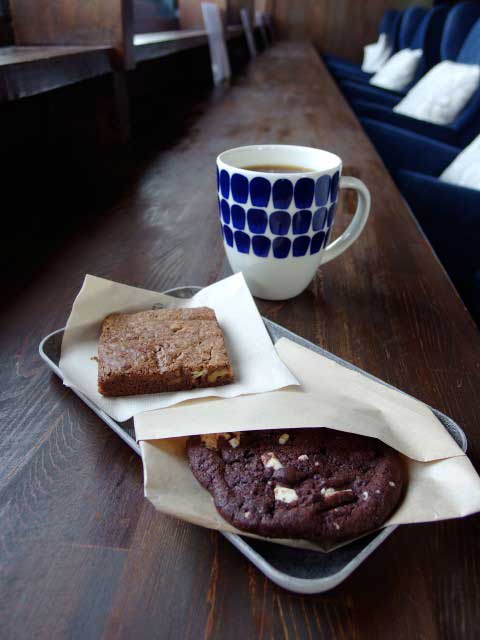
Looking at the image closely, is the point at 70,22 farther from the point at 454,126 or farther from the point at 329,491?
the point at 454,126

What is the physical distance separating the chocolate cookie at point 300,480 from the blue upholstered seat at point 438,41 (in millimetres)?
2574

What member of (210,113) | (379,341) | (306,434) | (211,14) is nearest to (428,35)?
(211,14)

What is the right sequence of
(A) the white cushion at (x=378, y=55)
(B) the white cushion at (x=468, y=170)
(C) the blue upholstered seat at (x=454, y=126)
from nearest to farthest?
(B) the white cushion at (x=468, y=170) < (C) the blue upholstered seat at (x=454, y=126) < (A) the white cushion at (x=378, y=55)

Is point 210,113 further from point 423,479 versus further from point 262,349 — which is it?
point 423,479

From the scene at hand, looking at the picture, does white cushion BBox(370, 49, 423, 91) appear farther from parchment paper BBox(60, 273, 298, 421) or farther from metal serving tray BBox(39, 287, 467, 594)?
metal serving tray BBox(39, 287, 467, 594)

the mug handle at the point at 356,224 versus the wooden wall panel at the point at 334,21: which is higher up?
the mug handle at the point at 356,224

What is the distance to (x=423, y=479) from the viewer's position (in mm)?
310

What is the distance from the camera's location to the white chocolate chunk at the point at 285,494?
29cm

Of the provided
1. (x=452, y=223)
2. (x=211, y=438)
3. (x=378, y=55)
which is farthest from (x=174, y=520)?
(x=378, y=55)

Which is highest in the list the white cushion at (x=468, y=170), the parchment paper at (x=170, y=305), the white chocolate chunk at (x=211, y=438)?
the white chocolate chunk at (x=211, y=438)

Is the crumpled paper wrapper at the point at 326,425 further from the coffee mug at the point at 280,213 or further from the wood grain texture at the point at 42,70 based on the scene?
the wood grain texture at the point at 42,70

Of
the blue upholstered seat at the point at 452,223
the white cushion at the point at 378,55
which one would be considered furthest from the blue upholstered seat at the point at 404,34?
the blue upholstered seat at the point at 452,223

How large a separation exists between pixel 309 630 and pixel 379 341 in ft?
1.03

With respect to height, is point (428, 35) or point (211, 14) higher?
point (211, 14)
